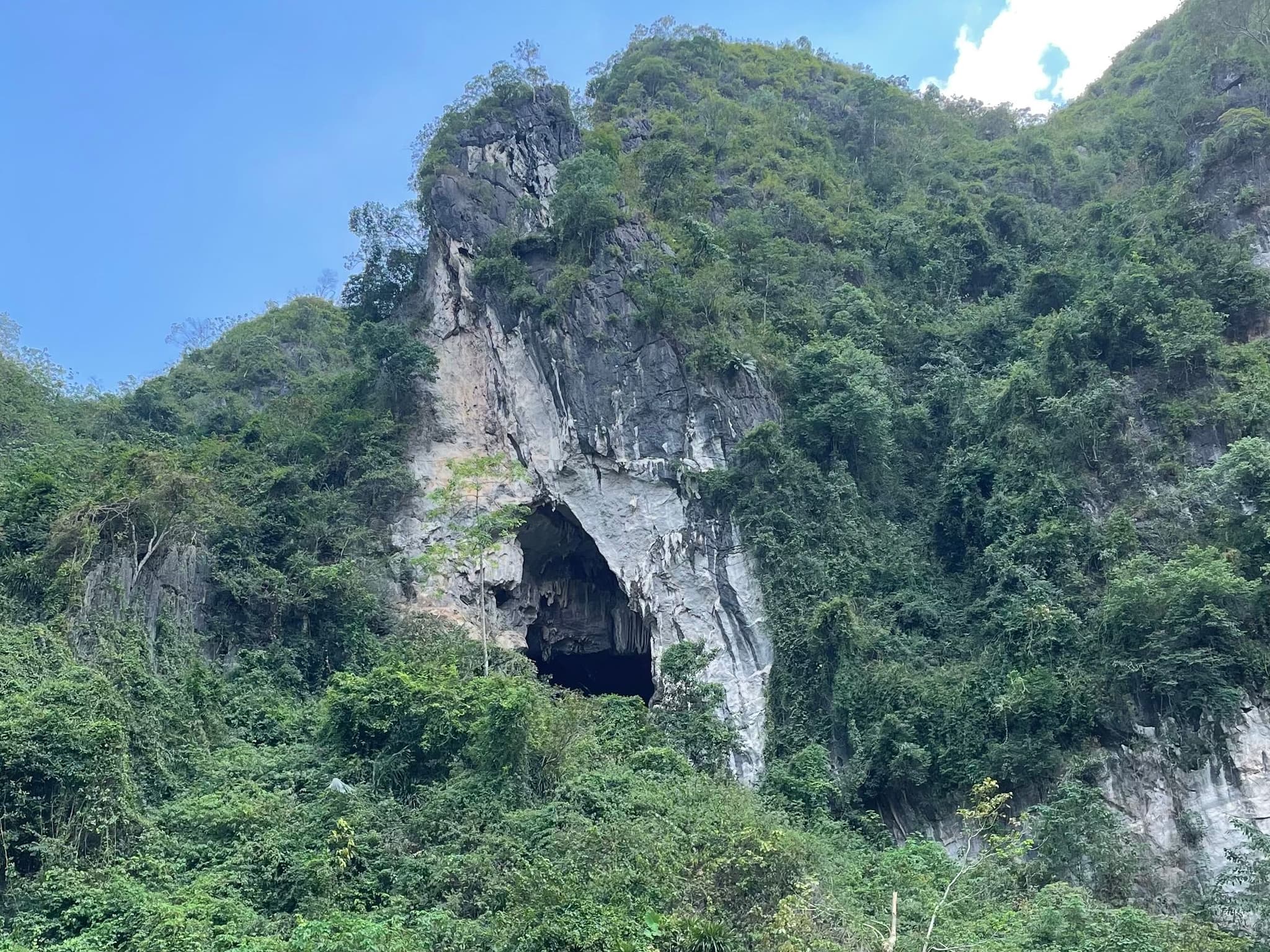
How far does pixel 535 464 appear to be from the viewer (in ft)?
67.6

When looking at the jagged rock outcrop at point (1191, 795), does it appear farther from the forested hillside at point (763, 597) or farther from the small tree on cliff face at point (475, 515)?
the small tree on cliff face at point (475, 515)

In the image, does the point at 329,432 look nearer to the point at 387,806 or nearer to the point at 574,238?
the point at 574,238

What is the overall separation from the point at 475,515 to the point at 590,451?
255 cm

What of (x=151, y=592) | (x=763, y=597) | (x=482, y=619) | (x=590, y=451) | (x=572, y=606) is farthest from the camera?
(x=572, y=606)

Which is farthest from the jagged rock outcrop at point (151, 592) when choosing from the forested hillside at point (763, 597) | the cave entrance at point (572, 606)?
the cave entrance at point (572, 606)

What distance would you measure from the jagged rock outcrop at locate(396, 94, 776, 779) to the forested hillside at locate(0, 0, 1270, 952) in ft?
1.20

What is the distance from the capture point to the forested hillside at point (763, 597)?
37.0 feet

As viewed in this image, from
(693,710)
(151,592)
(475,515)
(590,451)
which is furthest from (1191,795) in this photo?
(151,592)

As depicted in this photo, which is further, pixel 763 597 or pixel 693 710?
pixel 763 597

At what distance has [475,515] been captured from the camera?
64.2 feet

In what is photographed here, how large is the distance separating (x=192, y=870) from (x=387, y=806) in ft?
7.70

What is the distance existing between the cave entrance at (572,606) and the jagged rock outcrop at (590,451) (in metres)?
0.04

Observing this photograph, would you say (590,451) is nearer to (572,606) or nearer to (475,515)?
(475,515)

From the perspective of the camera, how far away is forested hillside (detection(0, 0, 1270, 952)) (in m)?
11.3
